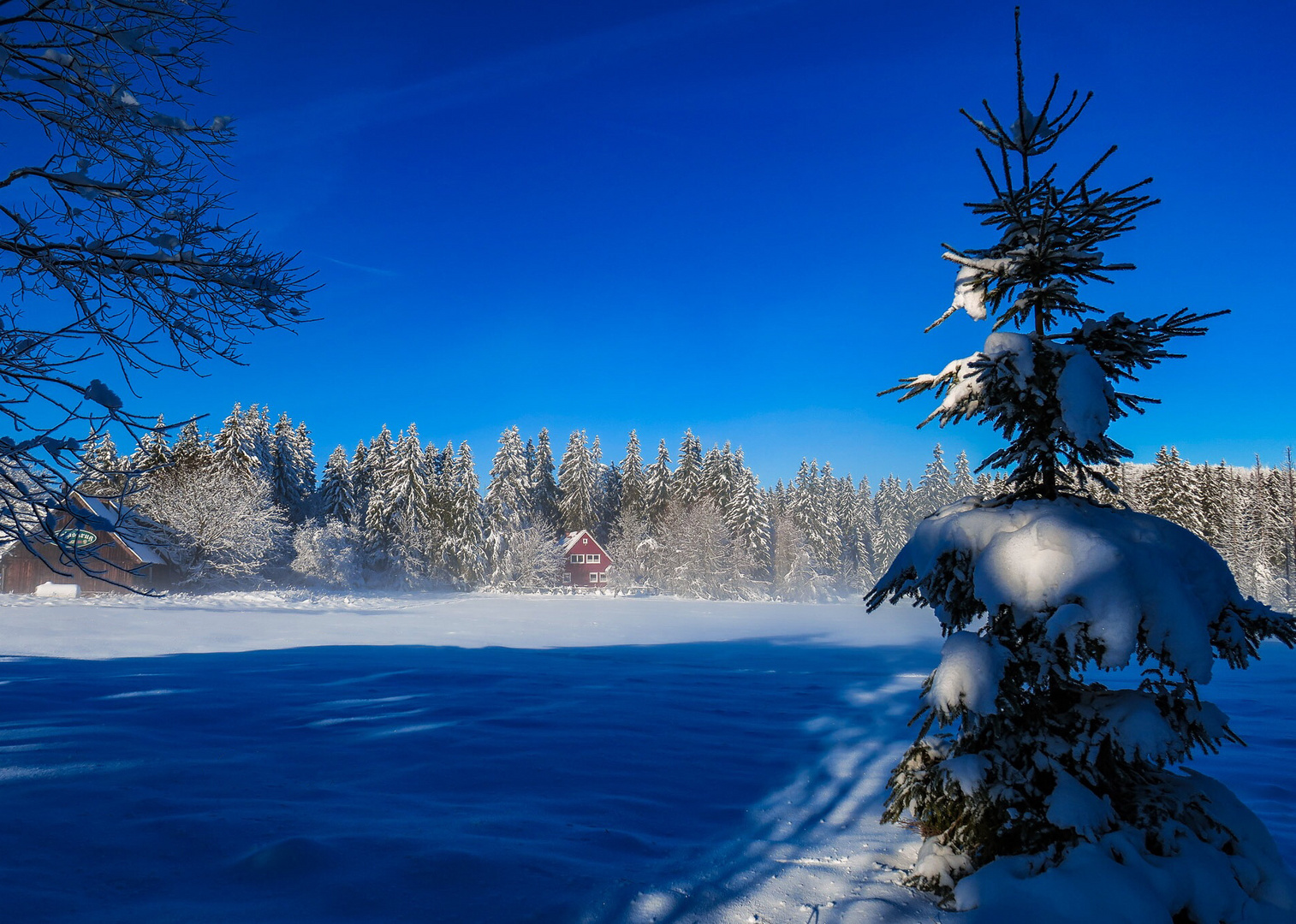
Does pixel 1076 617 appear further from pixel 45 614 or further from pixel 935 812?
pixel 45 614

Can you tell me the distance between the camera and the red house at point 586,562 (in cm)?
5719

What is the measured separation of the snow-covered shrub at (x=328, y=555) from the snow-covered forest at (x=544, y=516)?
0.43ft

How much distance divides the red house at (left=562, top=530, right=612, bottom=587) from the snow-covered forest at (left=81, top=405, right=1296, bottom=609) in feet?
5.81

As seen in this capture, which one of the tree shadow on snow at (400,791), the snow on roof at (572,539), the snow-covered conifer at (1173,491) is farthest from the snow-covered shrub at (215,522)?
the snow-covered conifer at (1173,491)

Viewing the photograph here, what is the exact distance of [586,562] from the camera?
190 feet

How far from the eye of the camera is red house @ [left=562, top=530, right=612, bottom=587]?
57188 mm

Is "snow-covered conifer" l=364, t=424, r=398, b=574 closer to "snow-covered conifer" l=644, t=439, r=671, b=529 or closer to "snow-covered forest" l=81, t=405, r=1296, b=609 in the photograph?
"snow-covered forest" l=81, t=405, r=1296, b=609

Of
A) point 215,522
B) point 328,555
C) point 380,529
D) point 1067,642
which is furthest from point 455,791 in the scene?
point 380,529

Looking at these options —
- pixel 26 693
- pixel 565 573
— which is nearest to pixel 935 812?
pixel 26 693

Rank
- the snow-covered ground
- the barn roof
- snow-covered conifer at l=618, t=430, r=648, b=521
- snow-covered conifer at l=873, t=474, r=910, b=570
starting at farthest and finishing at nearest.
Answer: snow-covered conifer at l=873, t=474, r=910, b=570
snow-covered conifer at l=618, t=430, r=648, b=521
the barn roof
the snow-covered ground

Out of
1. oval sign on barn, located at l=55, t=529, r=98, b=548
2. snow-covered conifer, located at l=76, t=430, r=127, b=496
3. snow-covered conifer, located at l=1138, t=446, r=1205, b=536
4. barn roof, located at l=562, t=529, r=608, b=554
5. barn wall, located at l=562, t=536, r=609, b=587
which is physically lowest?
barn wall, located at l=562, t=536, r=609, b=587

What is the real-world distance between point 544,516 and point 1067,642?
6031cm

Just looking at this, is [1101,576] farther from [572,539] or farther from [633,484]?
[633,484]

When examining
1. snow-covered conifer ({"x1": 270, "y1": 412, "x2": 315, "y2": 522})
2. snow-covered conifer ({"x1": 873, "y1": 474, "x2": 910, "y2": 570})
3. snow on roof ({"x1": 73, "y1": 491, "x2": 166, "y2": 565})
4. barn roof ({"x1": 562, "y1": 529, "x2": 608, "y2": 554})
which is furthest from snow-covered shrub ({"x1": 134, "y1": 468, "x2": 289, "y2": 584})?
snow-covered conifer ({"x1": 873, "y1": 474, "x2": 910, "y2": 570})
